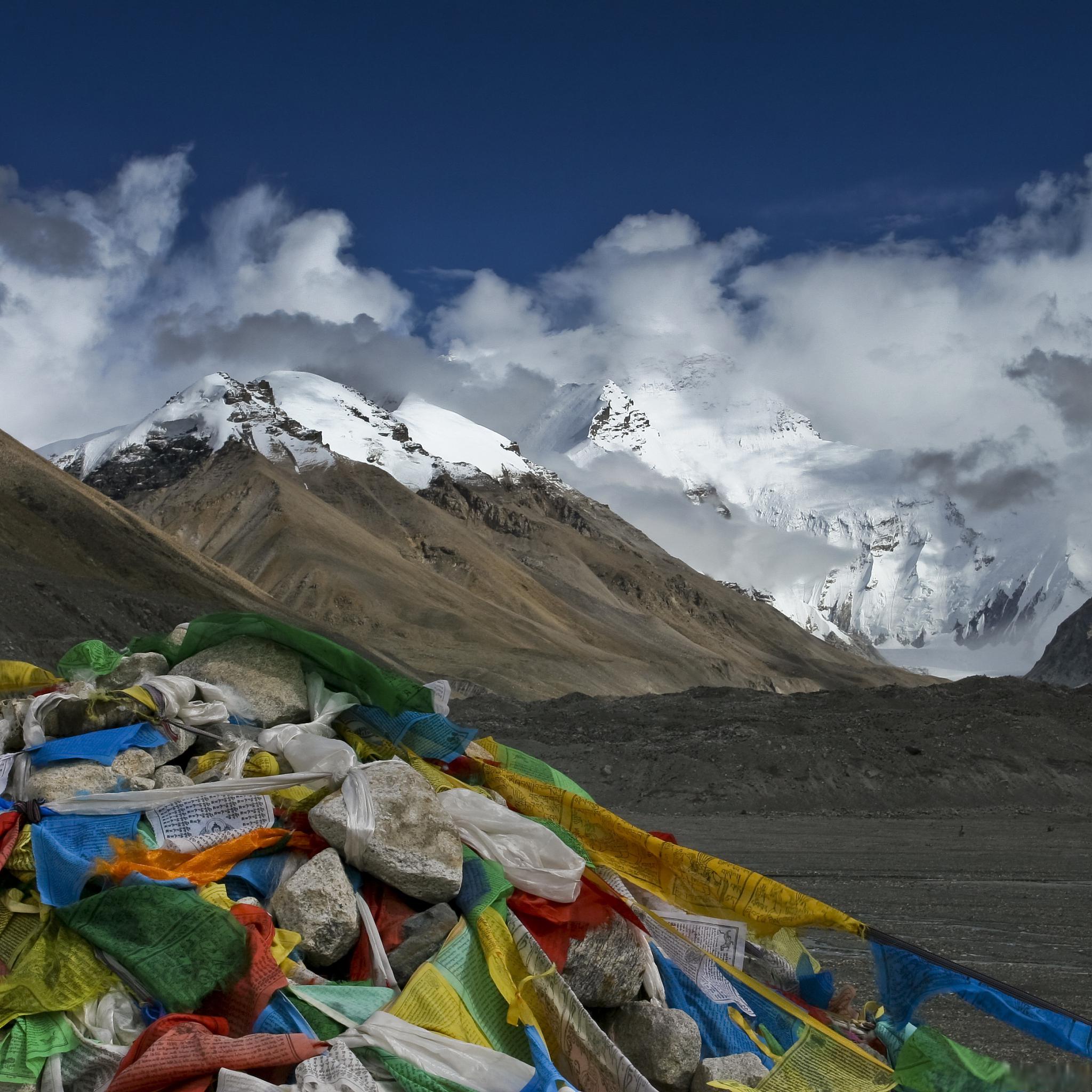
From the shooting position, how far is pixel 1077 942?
35.6 feet

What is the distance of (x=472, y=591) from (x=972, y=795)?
2571 inches

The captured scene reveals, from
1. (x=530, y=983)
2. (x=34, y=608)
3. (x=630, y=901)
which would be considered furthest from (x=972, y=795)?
(x=34, y=608)

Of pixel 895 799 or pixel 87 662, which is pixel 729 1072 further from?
pixel 895 799

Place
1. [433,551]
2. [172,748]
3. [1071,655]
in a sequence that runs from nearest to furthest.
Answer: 1. [172,748]
2. [433,551]
3. [1071,655]

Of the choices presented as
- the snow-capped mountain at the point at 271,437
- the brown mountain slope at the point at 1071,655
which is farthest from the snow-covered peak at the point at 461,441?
the brown mountain slope at the point at 1071,655

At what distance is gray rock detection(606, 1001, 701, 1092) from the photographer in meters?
5.17

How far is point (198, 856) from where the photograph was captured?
531 centimetres

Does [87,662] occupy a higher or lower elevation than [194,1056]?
higher

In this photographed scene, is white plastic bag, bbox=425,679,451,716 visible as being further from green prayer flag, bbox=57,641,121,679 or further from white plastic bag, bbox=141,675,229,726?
green prayer flag, bbox=57,641,121,679

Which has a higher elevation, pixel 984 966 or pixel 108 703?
pixel 108 703

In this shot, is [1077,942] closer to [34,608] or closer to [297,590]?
[34,608]

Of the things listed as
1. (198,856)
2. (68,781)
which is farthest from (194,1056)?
(68,781)

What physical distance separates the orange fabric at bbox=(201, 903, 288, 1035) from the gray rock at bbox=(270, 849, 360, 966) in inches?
12.9

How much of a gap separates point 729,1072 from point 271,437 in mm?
103746
